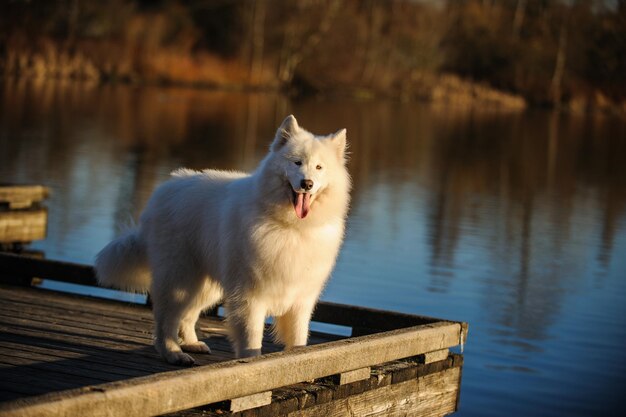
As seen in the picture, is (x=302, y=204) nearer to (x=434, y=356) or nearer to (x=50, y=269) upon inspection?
(x=434, y=356)

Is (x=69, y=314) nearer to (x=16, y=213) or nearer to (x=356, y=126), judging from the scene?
(x=16, y=213)

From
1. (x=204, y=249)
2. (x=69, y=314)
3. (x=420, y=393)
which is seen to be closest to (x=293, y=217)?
(x=204, y=249)

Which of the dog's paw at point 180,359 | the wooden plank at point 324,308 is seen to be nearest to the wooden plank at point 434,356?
the wooden plank at point 324,308

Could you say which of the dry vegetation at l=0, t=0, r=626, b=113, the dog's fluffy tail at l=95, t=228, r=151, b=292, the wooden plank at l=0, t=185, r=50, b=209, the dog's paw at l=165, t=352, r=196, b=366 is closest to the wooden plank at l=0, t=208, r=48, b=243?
the wooden plank at l=0, t=185, r=50, b=209

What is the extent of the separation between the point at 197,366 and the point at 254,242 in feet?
2.42

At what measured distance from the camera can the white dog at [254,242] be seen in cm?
592

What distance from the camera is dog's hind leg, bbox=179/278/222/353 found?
6.51 meters

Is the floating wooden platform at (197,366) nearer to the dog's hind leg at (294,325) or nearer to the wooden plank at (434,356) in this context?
the wooden plank at (434,356)

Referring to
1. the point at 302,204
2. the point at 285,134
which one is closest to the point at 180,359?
the point at 302,204

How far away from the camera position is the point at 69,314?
7.46m

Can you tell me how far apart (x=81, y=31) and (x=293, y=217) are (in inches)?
1833

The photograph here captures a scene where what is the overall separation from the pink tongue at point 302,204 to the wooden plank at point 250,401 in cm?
99

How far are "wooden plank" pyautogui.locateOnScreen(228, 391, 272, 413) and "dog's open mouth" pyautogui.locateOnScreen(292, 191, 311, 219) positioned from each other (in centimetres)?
99

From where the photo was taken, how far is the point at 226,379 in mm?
5207
